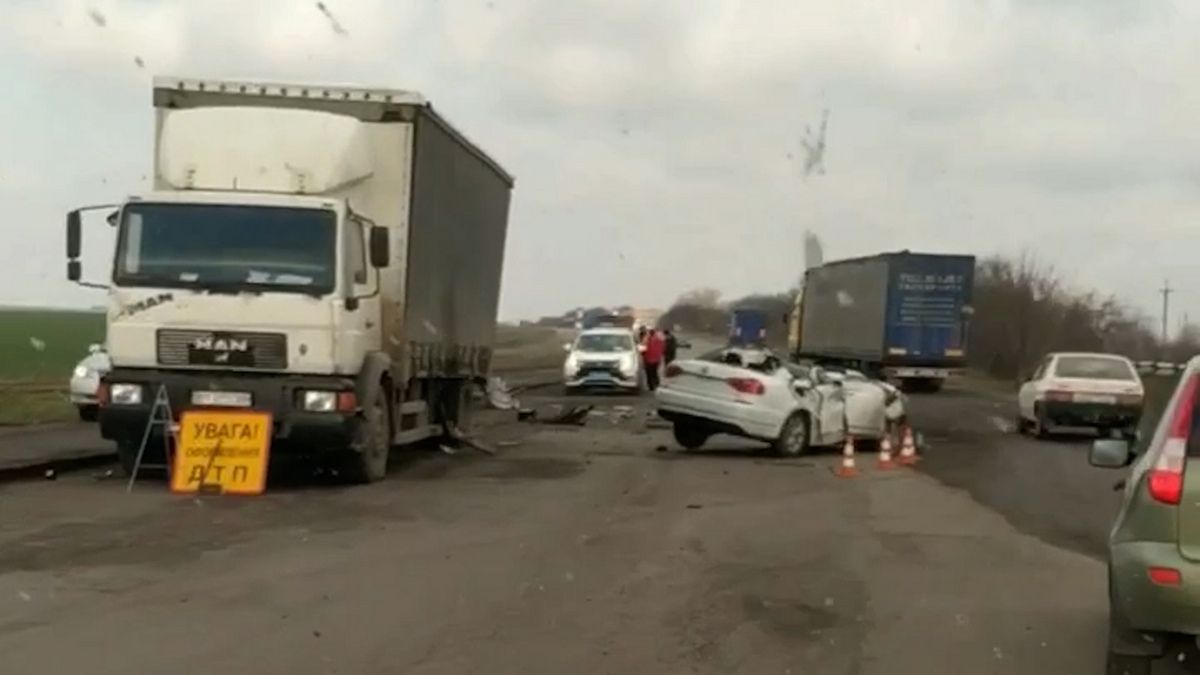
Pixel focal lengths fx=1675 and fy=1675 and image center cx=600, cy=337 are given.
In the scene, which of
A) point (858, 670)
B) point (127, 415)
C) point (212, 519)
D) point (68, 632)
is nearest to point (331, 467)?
point (127, 415)

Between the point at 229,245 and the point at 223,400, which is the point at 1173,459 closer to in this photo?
the point at 223,400

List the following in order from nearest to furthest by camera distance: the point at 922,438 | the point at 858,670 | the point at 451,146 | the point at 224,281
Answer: the point at 858,670
the point at 224,281
the point at 451,146
the point at 922,438

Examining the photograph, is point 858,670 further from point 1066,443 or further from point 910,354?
point 910,354

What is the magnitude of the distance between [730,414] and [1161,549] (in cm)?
1513

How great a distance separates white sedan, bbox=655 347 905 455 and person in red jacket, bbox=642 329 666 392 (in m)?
21.4

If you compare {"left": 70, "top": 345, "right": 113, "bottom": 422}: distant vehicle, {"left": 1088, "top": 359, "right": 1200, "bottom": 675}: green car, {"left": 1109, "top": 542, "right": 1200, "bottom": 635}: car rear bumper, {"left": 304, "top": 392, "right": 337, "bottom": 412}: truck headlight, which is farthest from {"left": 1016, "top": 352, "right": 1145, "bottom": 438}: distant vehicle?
{"left": 1109, "top": 542, "right": 1200, "bottom": 635}: car rear bumper

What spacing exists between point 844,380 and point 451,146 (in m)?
7.72

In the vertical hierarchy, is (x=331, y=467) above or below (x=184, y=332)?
below

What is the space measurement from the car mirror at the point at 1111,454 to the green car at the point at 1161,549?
1.32 m

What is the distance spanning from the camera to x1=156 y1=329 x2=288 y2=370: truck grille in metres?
15.7

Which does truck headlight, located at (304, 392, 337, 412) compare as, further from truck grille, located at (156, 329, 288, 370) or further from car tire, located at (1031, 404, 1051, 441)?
car tire, located at (1031, 404, 1051, 441)

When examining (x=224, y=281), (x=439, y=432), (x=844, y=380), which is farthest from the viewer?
(x=844, y=380)

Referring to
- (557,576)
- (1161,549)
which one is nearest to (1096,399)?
(557,576)

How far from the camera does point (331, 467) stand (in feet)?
57.6
